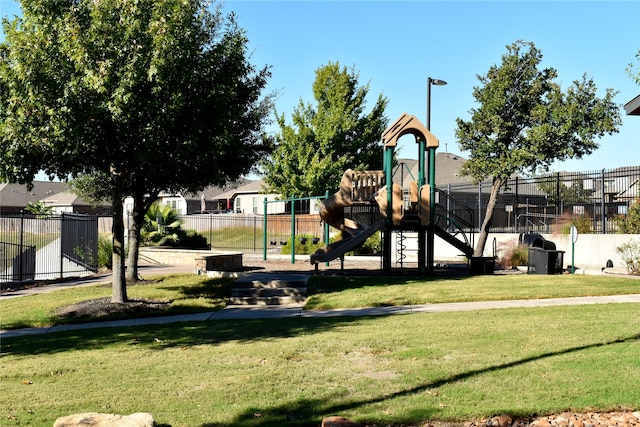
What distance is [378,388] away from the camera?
6.61 meters

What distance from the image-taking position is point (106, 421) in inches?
202

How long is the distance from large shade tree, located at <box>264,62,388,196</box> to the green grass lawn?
22466 millimetres

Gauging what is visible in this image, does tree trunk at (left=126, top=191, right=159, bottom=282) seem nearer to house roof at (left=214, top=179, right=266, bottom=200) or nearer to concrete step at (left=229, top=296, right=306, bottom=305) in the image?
concrete step at (left=229, top=296, right=306, bottom=305)

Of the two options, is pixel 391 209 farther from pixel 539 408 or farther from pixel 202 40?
pixel 539 408

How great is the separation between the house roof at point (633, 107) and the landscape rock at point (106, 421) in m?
11.6

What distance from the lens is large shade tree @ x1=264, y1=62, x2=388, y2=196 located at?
33.9 meters

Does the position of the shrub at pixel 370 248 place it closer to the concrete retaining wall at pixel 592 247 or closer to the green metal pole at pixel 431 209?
the concrete retaining wall at pixel 592 247

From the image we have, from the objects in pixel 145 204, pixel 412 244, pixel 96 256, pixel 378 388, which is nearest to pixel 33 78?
pixel 145 204

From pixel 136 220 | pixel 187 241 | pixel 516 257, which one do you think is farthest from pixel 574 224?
pixel 187 241

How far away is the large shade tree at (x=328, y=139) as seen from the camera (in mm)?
33875

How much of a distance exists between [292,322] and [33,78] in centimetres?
662

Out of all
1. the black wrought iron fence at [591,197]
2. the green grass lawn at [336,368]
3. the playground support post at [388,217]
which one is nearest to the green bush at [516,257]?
the black wrought iron fence at [591,197]

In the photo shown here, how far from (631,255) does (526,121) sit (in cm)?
630

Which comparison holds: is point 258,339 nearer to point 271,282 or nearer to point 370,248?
point 271,282
